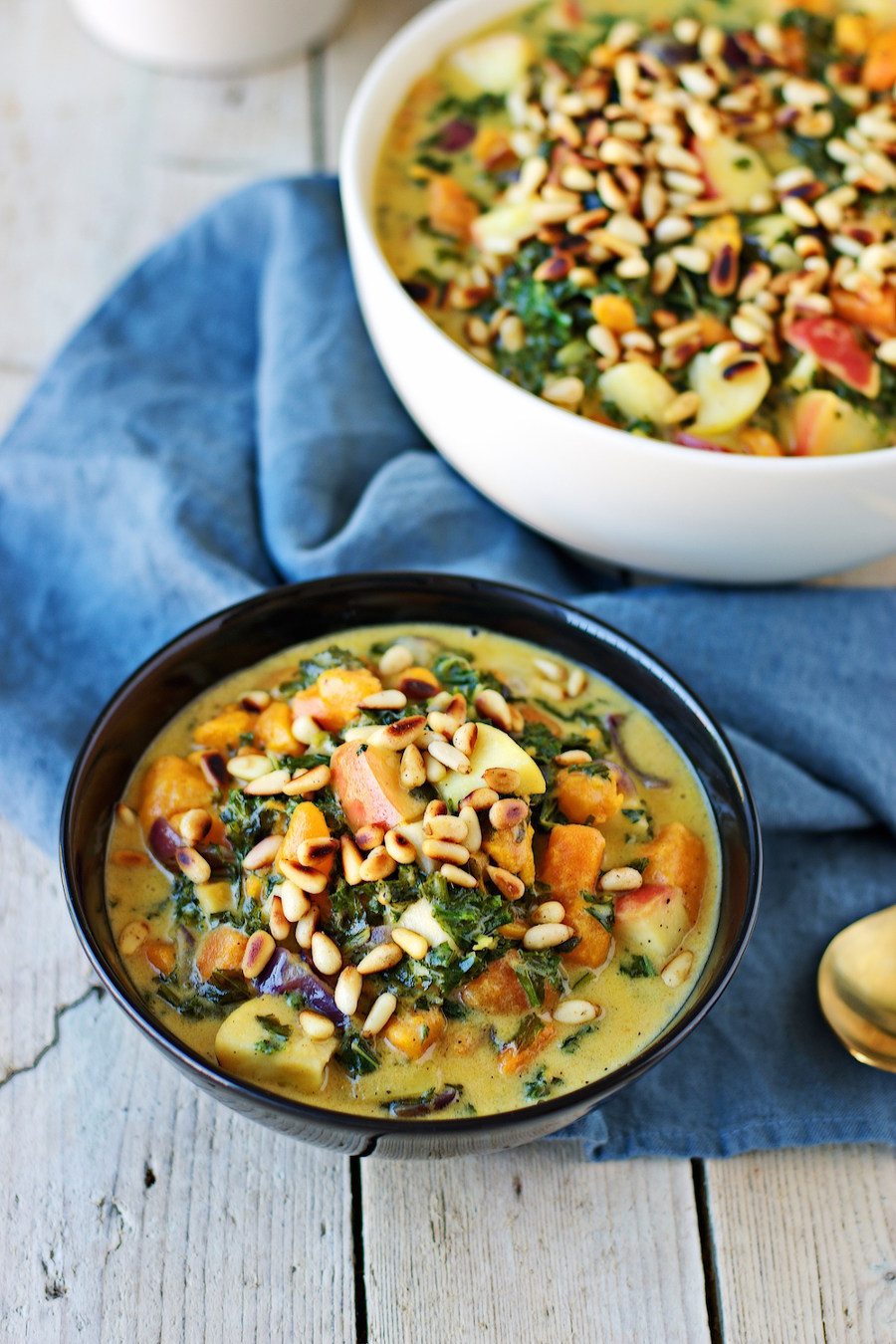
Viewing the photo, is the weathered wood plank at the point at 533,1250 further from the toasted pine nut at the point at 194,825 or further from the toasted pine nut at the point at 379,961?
the toasted pine nut at the point at 194,825

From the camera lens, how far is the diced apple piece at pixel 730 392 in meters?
2.58

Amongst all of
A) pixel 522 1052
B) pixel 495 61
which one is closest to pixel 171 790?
pixel 522 1052

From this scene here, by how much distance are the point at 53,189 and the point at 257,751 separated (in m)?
2.17

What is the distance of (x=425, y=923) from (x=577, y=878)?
239mm

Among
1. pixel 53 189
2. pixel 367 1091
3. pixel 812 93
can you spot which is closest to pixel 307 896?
pixel 367 1091

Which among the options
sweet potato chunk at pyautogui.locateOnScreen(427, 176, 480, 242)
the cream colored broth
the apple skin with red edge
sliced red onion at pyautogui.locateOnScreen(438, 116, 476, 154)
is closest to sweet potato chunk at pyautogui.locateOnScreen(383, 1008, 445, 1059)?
the cream colored broth

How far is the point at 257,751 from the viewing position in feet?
7.22

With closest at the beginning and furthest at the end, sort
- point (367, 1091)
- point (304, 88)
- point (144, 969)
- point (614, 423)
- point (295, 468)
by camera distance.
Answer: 1. point (367, 1091)
2. point (144, 969)
3. point (614, 423)
4. point (295, 468)
5. point (304, 88)

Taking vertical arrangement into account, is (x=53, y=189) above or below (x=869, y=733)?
above

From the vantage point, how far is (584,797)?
2092 mm

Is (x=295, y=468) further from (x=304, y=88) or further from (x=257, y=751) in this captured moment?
(x=304, y=88)

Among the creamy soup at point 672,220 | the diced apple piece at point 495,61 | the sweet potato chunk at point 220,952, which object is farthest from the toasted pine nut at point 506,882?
the diced apple piece at point 495,61

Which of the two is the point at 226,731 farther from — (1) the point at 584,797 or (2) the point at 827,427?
(2) the point at 827,427

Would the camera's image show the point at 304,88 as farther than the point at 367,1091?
Yes
